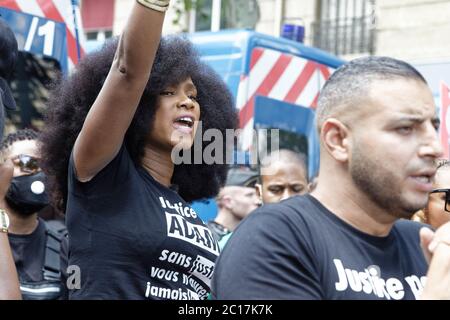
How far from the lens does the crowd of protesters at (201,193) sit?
2441mm

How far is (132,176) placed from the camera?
340cm

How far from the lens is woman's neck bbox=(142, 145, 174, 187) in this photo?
3672mm

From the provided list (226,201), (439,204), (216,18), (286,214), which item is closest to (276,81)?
(226,201)

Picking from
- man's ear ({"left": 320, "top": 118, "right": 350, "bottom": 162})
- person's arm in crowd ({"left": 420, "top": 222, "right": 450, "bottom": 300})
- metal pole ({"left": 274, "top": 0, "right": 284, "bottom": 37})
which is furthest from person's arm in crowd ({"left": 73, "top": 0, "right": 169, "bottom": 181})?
metal pole ({"left": 274, "top": 0, "right": 284, "bottom": 37})

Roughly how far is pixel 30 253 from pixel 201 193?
1279 millimetres

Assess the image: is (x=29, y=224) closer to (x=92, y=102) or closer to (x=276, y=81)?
(x=92, y=102)

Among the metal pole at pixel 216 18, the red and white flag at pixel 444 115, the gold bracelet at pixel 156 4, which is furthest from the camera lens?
the metal pole at pixel 216 18

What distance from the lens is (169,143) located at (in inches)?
145

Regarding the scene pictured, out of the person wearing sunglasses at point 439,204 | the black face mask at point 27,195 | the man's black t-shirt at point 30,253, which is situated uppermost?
the person wearing sunglasses at point 439,204

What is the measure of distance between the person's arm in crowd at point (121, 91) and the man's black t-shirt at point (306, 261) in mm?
752

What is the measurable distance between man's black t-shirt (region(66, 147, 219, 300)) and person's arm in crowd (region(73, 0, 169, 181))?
7cm

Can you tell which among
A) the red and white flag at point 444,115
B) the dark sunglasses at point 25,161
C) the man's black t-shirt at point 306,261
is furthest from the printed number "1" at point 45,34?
the man's black t-shirt at point 306,261

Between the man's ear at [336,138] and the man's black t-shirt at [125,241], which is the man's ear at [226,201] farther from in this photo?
the man's ear at [336,138]
